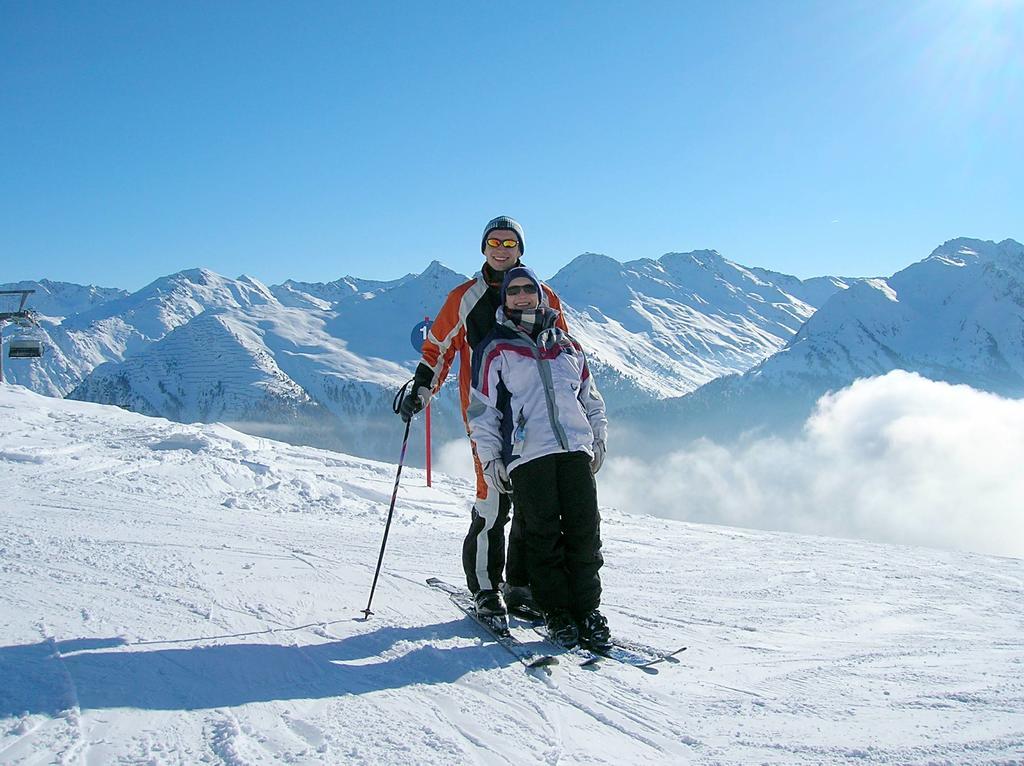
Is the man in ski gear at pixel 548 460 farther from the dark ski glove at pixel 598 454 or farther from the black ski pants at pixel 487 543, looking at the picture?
the black ski pants at pixel 487 543

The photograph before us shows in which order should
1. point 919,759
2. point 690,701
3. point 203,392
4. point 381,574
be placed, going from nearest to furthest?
point 919,759 → point 690,701 → point 381,574 → point 203,392

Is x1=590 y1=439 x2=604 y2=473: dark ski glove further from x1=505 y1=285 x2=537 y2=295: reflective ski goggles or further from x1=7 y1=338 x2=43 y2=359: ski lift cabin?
x1=7 y1=338 x2=43 y2=359: ski lift cabin

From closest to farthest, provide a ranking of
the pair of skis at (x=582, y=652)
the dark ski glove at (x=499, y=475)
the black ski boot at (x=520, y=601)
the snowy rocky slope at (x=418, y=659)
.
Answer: the snowy rocky slope at (x=418, y=659) < the pair of skis at (x=582, y=652) < the dark ski glove at (x=499, y=475) < the black ski boot at (x=520, y=601)

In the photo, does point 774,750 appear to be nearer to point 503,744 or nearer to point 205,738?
point 503,744

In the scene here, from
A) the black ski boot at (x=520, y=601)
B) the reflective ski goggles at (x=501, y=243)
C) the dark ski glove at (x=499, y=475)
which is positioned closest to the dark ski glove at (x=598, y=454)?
the dark ski glove at (x=499, y=475)

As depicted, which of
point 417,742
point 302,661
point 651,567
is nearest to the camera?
point 417,742

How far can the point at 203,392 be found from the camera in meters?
199

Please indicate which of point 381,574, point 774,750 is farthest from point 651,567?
point 774,750

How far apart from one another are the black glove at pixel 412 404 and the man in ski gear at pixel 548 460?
1.49 ft

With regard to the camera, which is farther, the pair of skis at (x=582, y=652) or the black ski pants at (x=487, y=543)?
the black ski pants at (x=487, y=543)

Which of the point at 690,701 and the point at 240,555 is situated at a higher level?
the point at 690,701

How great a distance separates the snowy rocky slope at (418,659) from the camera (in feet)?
7.70

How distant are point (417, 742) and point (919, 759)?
69.8 inches

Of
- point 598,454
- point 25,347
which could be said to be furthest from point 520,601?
point 25,347
